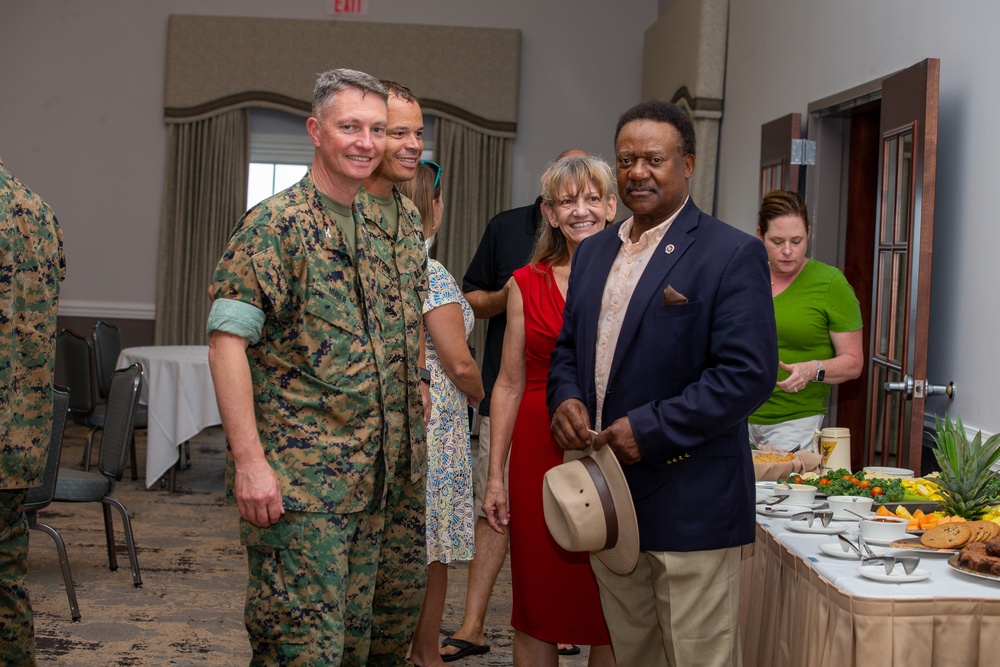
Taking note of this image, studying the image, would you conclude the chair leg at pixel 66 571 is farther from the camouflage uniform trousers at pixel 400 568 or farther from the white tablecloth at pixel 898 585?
the white tablecloth at pixel 898 585

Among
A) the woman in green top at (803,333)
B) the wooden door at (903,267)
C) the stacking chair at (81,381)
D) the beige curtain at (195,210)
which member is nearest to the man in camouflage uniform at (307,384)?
the woman in green top at (803,333)

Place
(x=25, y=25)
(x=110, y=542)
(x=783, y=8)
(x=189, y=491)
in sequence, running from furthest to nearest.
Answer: (x=25, y=25), (x=189, y=491), (x=783, y=8), (x=110, y=542)

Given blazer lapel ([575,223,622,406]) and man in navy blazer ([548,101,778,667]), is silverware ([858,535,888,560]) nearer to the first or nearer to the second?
man in navy blazer ([548,101,778,667])

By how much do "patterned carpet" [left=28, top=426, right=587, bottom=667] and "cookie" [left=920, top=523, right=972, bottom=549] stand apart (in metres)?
1.74

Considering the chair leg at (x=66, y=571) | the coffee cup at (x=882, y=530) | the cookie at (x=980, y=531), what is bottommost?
the chair leg at (x=66, y=571)

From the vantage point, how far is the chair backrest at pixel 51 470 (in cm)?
380

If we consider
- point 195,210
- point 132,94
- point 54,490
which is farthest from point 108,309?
point 54,490

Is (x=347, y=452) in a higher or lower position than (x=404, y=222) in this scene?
lower

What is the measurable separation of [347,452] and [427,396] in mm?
589

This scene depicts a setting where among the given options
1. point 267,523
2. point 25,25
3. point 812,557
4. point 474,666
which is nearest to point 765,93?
point 474,666

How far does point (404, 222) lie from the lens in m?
2.52

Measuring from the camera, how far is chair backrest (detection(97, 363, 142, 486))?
14.3 ft

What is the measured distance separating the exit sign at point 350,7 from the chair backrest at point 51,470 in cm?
605

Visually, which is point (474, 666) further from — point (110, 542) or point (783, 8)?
point (783, 8)
